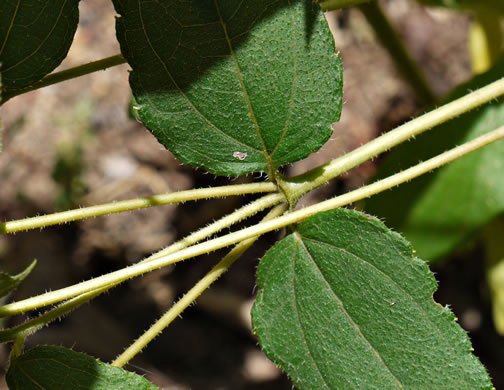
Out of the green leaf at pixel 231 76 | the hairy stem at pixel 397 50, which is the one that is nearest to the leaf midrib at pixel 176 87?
the green leaf at pixel 231 76

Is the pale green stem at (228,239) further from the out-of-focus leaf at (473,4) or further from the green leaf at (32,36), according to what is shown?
the out-of-focus leaf at (473,4)

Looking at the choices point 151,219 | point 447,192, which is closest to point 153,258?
point 447,192

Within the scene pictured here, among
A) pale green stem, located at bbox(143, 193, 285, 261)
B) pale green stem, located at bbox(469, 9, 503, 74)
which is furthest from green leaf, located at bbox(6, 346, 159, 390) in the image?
pale green stem, located at bbox(469, 9, 503, 74)

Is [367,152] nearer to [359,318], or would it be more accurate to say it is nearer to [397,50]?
[359,318]

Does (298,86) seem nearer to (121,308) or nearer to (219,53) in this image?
(219,53)

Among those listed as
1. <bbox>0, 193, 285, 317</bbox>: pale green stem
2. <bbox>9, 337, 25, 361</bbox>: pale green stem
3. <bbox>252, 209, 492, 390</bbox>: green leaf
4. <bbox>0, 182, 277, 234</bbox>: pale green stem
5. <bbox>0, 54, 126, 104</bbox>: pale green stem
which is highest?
<bbox>0, 54, 126, 104</bbox>: pale green stem

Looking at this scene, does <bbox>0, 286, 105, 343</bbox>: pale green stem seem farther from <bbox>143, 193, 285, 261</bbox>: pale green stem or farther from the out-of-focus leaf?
the out-of-focus leaf

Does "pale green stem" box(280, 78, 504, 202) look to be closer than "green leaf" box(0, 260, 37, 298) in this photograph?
No
